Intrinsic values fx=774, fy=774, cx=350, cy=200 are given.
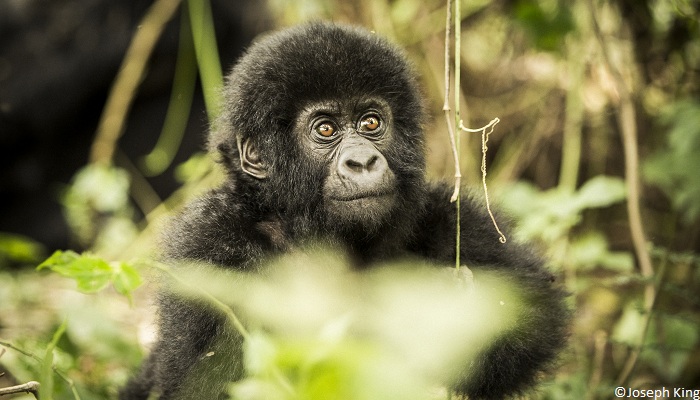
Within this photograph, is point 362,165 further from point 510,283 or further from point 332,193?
point 510,283

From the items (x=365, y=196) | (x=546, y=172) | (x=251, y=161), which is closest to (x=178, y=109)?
(x=546, y=172)

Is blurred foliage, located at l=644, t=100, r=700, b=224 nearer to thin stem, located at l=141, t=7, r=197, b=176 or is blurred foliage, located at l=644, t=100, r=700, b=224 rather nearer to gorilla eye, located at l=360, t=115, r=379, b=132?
gorilla eye, located at l=360, t=115, r=379, b=132

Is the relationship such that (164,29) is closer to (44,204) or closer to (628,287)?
(44,204)

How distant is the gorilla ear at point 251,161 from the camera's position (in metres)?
3.25

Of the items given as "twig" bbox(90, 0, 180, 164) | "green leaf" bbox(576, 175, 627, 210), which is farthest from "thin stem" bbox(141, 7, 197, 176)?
"green leaf" bbox(576, 175, 627, 210)

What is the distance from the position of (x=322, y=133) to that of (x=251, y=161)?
325mm

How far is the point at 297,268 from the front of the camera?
312 centimetres

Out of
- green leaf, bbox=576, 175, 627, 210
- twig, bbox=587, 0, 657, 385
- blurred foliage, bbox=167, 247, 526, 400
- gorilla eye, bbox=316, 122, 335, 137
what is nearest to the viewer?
blurred foliage, bbox=167, 247, 526, 400

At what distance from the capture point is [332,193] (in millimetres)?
3121

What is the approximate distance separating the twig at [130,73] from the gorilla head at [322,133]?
3.17m

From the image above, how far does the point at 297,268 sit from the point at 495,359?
0.87m

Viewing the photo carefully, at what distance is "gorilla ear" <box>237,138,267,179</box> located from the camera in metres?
3.25

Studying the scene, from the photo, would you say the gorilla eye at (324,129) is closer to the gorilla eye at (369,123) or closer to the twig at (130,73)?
the gorilla eye at (369,123)

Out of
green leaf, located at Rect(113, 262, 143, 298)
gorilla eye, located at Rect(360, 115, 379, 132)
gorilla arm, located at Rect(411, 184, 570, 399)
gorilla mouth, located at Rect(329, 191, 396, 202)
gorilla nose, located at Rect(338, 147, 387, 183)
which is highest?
gorilla eye, located at Rect(360, 115, 379, 132)
